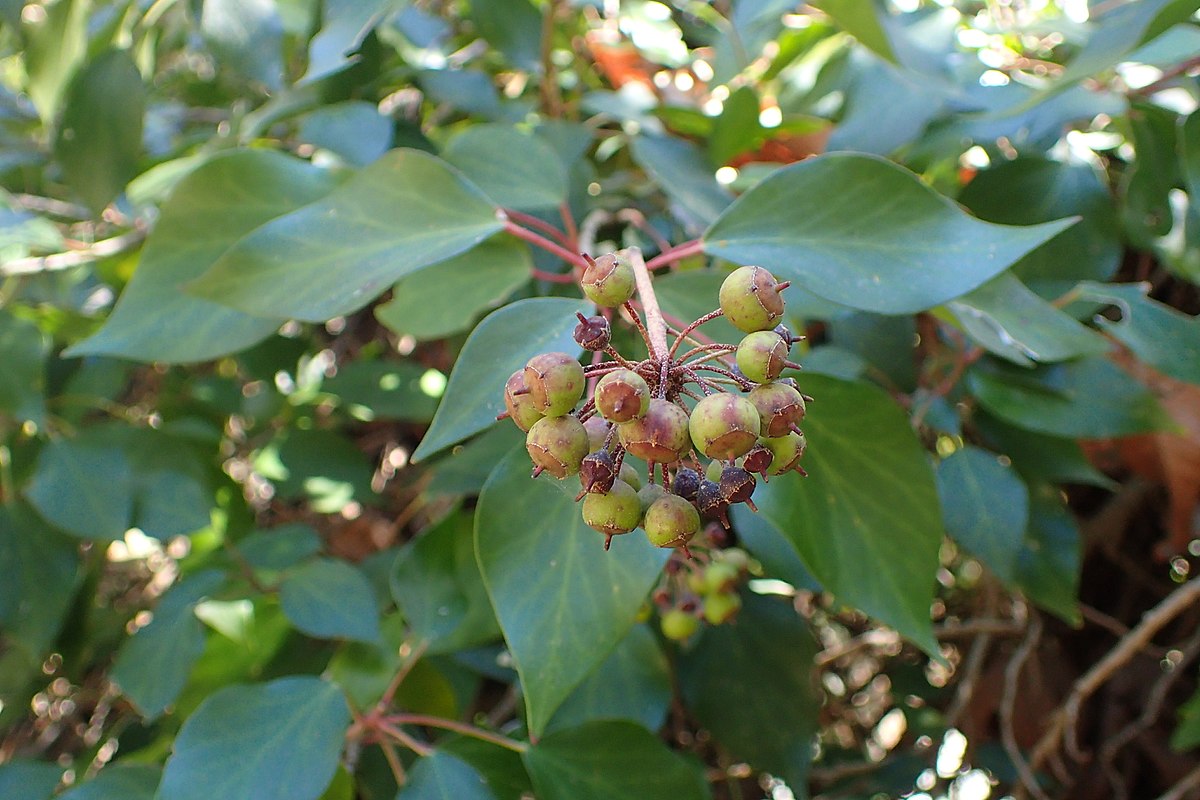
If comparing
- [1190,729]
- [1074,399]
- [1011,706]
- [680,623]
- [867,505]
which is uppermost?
[867,505]

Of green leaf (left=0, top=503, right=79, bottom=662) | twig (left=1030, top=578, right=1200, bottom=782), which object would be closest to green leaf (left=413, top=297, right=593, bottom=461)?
green leaf (left=0, top=503, right=79, bottom=662)

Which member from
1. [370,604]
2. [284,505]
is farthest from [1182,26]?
[284,505]

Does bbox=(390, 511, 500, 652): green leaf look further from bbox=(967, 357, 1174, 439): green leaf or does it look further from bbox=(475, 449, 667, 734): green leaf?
bbox=(967, 357, 1174, 439): green leaf

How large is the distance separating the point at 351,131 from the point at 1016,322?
64cm

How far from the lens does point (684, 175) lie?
2.99 ft

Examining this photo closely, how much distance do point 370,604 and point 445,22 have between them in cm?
83

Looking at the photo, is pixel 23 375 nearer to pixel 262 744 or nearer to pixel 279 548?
pixel 279 548

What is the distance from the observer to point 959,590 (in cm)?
145

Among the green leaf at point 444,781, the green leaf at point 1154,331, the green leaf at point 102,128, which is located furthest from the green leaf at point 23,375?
the green leaf at point 1154,331

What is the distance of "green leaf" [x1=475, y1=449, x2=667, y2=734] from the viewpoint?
56 cm

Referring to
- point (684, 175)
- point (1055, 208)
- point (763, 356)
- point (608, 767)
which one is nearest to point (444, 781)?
point (608, 767)

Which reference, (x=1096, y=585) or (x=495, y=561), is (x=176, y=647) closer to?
(x=495, y=561)

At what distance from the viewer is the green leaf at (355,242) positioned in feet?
2.04

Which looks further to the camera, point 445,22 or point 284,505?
point 284,505
